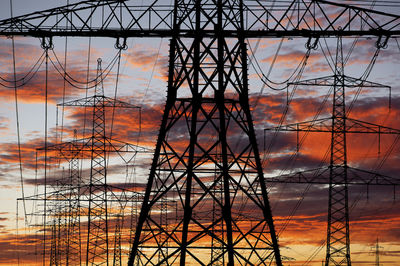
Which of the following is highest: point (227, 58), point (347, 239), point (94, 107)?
point (94, 107)

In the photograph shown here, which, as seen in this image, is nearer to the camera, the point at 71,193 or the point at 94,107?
the point at 94,107

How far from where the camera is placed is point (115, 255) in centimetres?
5806

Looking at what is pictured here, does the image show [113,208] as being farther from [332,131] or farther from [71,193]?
[332,131]

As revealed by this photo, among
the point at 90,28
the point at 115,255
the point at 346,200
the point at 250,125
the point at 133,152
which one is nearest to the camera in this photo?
the point at 250,125

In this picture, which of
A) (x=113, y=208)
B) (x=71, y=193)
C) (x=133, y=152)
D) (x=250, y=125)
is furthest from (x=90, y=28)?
(x=71, y=193)

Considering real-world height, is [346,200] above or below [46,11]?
below

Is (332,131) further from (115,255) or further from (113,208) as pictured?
(115,255)

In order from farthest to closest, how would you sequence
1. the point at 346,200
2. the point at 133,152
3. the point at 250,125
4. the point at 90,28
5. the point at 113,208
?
the point at 113,208, the point at 133,152, the point at 346,200, the point at 90,28, the point at 250,125

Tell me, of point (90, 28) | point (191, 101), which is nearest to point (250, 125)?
point (191, 101)

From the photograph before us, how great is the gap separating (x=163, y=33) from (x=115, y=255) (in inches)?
1355

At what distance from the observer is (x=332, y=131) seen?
145 ft

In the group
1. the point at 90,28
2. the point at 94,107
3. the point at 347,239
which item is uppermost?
the point at 94,107

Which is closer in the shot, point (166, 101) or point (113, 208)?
point (166, 101)

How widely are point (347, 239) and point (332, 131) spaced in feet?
22.8
